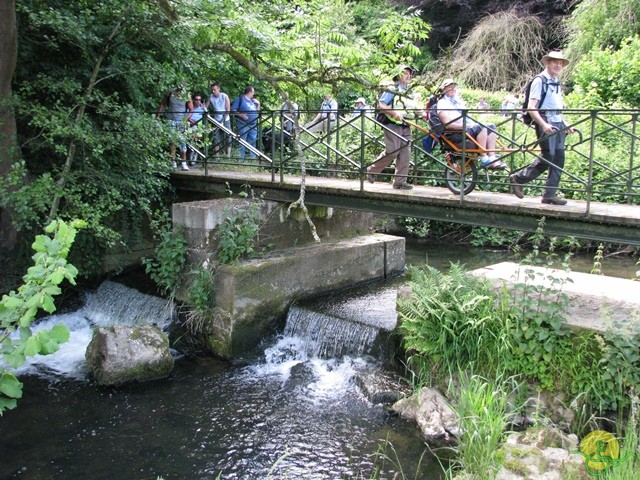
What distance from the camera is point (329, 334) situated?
801 cm

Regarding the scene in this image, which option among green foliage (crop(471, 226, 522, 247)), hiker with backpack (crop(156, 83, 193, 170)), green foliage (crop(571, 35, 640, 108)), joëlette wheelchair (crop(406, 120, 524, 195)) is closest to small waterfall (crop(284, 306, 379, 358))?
joëlette wheelchair (crop(406, 120, 524, 195))

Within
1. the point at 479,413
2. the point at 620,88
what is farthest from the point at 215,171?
the point at 620,88

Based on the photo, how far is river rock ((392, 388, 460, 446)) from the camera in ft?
19.4

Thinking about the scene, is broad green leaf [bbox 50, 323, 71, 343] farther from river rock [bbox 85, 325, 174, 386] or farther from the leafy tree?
the leafy tree

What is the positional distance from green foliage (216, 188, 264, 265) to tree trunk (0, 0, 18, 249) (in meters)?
2.89

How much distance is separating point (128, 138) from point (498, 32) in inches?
607

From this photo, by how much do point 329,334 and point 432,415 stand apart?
224 centimetres

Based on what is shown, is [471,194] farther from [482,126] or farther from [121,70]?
[121,70]

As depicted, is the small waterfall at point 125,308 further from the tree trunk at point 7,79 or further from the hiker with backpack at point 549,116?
the hiker with backpack at point 549,116

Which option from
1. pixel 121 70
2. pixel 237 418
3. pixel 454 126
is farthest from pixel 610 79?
pixel 237 418

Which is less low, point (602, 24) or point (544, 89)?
point (602, 24)

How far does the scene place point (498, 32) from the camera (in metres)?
20.4

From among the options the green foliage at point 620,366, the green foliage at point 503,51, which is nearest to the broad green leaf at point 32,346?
the green foliage at point 620,366

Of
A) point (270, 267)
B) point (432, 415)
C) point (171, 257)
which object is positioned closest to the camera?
point (432, 415)
